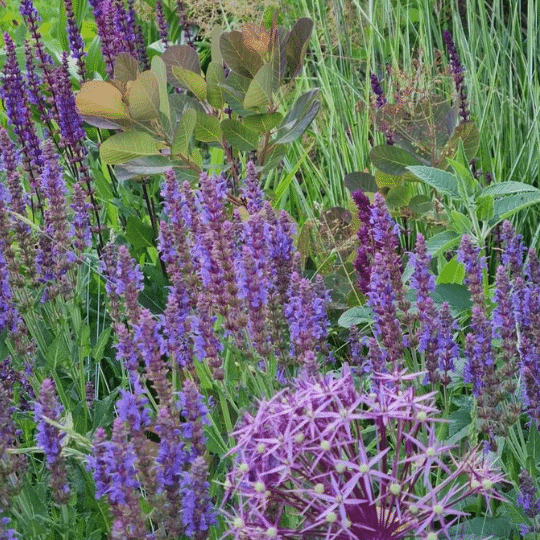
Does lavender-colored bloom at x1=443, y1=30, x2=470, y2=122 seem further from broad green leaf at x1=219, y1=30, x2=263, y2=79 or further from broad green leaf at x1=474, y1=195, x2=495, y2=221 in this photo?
broad green leaf at x1=474, y1=195, x2=495, y2=221

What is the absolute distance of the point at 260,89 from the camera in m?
3.77

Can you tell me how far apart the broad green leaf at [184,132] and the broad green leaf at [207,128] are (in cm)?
15

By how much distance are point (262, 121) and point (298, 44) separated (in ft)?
1.31

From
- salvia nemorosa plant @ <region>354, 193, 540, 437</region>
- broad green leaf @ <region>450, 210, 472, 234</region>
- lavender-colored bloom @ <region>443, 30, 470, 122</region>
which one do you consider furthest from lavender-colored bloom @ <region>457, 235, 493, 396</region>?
lavender-colored bloom @ <region>443, 30, 470, 122</region>

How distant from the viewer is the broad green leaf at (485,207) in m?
3.21

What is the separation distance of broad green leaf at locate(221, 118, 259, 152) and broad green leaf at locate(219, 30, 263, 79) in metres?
0.22

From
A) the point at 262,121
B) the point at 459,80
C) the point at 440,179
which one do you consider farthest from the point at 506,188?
the point at 262,121

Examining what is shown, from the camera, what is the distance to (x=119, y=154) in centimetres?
378

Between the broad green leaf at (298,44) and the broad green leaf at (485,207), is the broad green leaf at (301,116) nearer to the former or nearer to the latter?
the broad green leaf at (298,44)

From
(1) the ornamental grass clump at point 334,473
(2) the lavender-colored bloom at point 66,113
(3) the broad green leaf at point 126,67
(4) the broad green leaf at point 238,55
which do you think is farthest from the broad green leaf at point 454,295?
(2) the lavender-colored bloom at point 66,113

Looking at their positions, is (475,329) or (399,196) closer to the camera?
(475,329)

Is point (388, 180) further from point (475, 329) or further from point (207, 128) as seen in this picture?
point (475, 329)

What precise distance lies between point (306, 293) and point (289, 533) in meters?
0.71

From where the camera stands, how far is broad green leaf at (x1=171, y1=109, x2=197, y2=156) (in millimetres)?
3646
